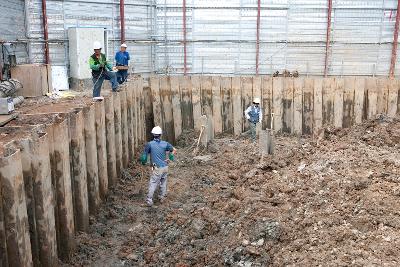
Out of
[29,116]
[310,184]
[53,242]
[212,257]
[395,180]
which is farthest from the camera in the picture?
[29,116]

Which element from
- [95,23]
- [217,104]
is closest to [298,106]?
[217,104]

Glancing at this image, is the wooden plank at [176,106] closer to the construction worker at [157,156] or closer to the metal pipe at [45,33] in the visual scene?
the construction worker at [157,156]

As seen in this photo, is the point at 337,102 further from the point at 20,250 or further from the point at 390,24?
the point at 20,250

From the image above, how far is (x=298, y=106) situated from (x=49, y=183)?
9.61 meters

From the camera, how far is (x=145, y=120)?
14828mm

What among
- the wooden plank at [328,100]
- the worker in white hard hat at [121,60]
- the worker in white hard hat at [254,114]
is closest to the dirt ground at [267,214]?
the worker in white hard hat at [254,114]

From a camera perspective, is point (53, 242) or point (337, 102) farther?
point (337, 102)

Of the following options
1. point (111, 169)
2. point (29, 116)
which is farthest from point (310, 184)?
point (29, 116)

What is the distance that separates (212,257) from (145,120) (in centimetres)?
813

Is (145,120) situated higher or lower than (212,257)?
higher

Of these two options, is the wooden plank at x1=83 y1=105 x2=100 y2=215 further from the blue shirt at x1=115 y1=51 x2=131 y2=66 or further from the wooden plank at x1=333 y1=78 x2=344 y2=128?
the wooden plank at x1=333 y1=78 x2=344 y2=128

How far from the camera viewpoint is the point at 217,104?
14.7 meters

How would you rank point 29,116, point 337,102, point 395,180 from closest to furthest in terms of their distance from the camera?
point 395,180
point 29,116
point 337,102

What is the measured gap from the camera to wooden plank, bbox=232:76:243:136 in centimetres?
1462
